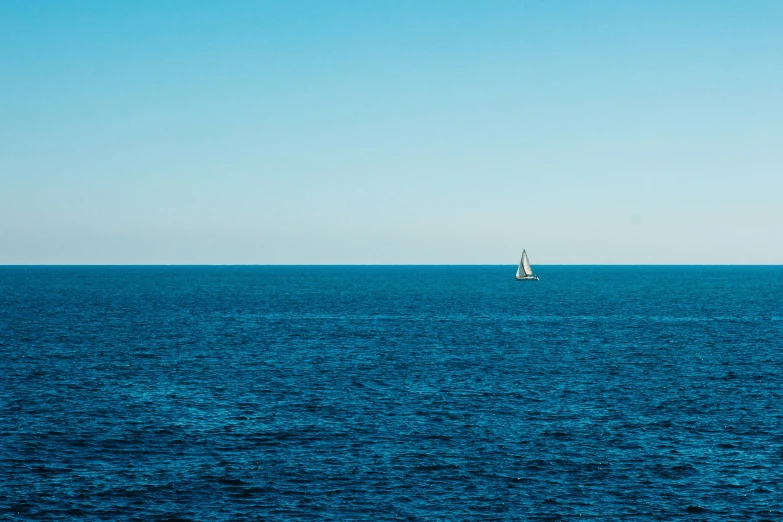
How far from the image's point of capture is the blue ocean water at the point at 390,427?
4588cm

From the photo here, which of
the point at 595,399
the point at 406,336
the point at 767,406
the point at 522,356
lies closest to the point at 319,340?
the point at 406,336

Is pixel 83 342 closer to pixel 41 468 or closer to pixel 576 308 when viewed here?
pixel 41 468

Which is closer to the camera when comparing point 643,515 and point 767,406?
point 643,515

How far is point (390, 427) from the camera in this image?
6228 cm

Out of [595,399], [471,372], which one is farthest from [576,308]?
[595,399]

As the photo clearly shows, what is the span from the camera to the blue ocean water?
4588cm

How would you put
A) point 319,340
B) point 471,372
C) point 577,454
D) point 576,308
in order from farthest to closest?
point 576,308, point 319,340, point 471,372, point 577,454

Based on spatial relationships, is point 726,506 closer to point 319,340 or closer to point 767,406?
point 767,406

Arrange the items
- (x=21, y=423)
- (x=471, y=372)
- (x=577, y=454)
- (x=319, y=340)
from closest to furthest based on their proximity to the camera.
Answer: (x=577, y=454) → (x=21, y=423) → (x=471, y=372) → (x=319, y=340)

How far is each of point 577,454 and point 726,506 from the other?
1174 cm

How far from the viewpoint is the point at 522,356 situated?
336 feet

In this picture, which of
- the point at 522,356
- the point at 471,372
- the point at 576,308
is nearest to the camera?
the point at 471,372

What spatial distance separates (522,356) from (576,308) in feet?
293

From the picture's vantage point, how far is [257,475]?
50250 millimetres
